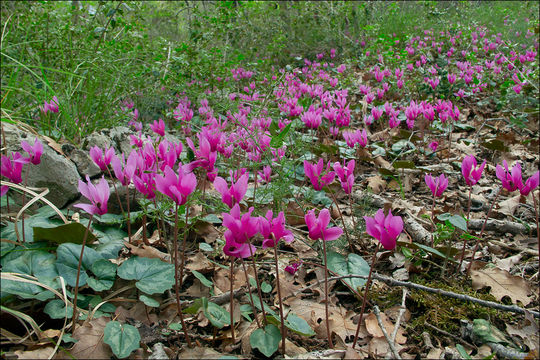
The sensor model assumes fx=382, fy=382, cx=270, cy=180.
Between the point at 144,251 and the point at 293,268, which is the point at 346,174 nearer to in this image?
the point at 293,268

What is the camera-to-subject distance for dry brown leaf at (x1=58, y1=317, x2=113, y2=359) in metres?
1.14

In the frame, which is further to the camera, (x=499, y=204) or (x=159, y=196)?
(x=499, y=204)

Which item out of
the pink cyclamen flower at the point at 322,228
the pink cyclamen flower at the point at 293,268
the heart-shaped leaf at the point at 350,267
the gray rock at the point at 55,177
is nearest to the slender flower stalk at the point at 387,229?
the pink cyclamen flower at the point at 322,228

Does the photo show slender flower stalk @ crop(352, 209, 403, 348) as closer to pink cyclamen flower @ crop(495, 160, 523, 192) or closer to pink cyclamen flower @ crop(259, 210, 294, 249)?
pink cyclamen flower @ crop(259, 210, 294, 249)

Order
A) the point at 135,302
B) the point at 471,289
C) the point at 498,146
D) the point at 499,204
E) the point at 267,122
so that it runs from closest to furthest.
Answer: the point at 135,302 → the point at 471,289 → the point at 499,204 → the point at 267,122 → the point at 498,146

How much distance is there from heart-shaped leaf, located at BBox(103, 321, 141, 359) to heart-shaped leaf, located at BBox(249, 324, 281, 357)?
35cm

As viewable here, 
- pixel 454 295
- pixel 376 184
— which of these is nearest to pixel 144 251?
pixel 454 295

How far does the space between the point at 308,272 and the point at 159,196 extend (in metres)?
0.83

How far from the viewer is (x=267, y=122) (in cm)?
268

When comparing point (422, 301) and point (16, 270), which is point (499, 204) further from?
point (16, 270)

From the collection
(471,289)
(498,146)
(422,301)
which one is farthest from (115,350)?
(498,146)

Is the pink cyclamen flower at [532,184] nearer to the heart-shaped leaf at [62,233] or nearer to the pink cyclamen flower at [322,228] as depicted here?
the pink cyclamen flower at [322,228]

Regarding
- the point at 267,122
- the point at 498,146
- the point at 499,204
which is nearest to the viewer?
the point at 499,204

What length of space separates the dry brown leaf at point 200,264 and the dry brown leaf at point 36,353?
675 millimetres
